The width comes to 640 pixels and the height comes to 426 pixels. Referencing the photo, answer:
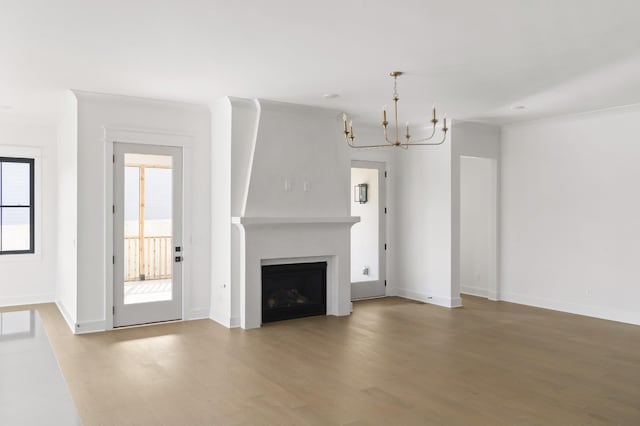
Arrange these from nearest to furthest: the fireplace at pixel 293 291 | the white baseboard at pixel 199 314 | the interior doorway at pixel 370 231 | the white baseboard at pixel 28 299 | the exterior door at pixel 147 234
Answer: the exterior door at pixel 147 234 < the fireplace at pixel 293 291 < the white baseboard at pixel 199 314 < the white baseboard at pixel 28 299 < the interior doorway at pixel 370 231

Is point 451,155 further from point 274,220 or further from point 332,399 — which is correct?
point 332,399

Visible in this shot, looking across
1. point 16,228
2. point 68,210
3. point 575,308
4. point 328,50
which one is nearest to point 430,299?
point 575,308

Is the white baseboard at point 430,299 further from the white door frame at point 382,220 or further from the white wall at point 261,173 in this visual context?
the white wall at point 261,173

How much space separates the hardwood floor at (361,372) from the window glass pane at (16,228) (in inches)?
64.9

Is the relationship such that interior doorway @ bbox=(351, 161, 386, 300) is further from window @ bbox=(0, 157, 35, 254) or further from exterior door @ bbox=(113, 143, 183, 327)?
window @ bbox=(0, 157, 35, 254)

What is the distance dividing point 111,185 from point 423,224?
4528mm

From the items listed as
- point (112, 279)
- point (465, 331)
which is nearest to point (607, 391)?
point (465, 331)

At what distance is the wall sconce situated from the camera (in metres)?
8.02

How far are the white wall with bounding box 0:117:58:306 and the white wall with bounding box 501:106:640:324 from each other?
698 cm

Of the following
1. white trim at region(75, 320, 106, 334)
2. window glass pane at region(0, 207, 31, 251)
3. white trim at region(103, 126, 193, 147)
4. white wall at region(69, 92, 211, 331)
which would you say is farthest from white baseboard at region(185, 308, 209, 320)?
window glass pane at region(0, 207, 31, 251)

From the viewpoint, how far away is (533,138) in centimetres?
729

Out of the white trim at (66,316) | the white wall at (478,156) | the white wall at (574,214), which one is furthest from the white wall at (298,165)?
the white wall at (574,214)

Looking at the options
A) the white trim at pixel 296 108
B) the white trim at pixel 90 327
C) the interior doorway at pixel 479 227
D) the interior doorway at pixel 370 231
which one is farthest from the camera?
the interior doorway at pixel 370 231

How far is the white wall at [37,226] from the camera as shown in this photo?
7152 mm
